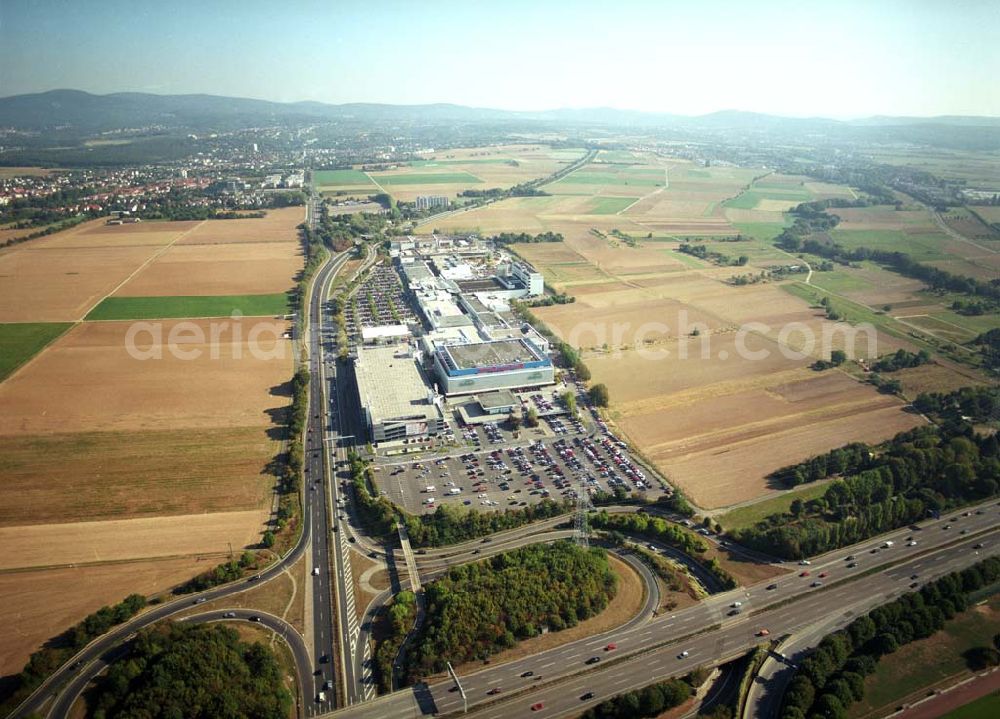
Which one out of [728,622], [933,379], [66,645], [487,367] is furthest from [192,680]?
[933,379]

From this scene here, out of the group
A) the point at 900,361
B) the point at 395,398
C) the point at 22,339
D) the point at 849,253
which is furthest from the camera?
the point at 849,253

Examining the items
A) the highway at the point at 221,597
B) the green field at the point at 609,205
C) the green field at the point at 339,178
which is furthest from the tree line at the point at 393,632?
the green field at the point at 339,178

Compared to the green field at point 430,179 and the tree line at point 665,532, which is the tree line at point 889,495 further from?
the green field at point 430,179

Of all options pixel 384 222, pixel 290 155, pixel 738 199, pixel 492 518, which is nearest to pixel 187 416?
pixel 492 518

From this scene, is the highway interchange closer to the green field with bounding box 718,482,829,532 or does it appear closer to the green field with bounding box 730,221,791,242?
the green field with bounding box 718,482,829,532

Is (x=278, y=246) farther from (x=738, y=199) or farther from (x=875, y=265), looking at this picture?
(x=738, y=199)

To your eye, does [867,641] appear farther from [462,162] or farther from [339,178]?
[462,162]
